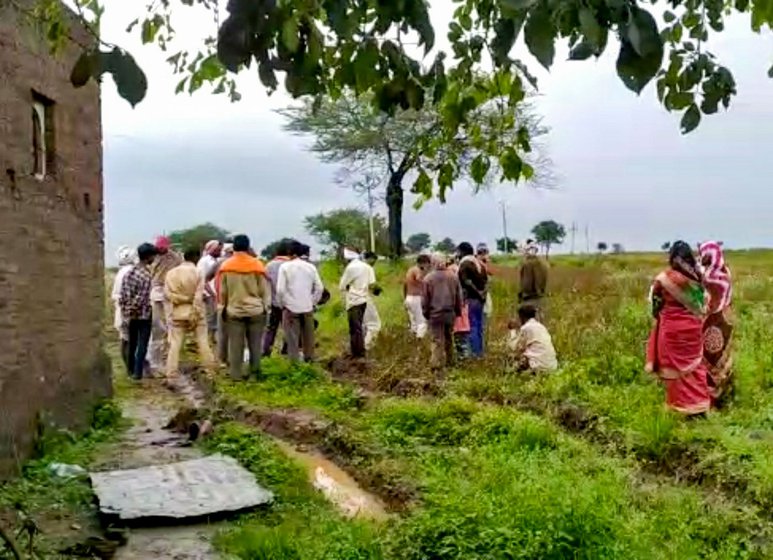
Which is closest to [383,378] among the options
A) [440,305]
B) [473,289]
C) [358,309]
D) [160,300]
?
[440,305]

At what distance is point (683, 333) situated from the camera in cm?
991

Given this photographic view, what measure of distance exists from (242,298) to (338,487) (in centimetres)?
443

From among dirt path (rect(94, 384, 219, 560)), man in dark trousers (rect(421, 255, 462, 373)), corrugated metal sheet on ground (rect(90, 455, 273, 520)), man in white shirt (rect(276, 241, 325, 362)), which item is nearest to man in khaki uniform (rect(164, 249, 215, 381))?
dirt path (rect(94, 384, 219, 560))

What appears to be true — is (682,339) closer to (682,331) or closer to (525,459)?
(682,331)

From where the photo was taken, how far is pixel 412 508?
7062 millimetres

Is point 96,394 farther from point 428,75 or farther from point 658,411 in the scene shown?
point 428,75

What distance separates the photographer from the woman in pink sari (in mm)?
10328

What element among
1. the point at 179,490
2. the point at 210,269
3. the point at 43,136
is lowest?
the point at 179,490

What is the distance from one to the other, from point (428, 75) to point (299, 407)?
26.1 ft

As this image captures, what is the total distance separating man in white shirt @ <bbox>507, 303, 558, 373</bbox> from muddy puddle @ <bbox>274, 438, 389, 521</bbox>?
383 cm

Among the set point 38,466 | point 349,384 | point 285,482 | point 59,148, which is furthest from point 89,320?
point 349,384

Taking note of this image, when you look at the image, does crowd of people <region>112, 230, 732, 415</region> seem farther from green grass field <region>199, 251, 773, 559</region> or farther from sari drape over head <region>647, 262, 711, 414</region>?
green grass field <region>199, 251, 773, 559</region>

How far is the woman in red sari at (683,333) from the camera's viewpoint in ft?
32.3

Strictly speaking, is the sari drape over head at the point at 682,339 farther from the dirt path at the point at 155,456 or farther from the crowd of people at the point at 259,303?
the dirt path at the point at 155,456
